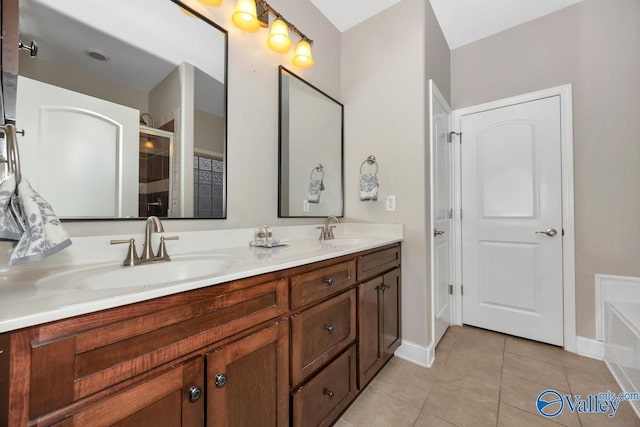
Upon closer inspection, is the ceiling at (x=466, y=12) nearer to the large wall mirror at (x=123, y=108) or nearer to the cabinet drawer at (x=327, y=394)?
the large wall mirror at (x=123, y=108)

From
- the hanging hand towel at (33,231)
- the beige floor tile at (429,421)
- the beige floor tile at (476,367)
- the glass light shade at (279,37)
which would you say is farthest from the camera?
the beige floor tile at (476,367)

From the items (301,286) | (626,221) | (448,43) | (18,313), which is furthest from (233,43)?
(626,221)

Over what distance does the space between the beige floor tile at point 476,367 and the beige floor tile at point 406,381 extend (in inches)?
4.5

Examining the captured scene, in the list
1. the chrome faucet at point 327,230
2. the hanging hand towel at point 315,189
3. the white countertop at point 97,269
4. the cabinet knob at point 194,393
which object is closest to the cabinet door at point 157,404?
the cabinet knob at point 194,393

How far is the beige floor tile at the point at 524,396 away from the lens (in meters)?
1.35

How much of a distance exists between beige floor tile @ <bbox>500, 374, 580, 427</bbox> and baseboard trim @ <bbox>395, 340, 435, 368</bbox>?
42cm

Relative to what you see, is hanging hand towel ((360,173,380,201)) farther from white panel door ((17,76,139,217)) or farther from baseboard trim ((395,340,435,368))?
white panel door ((17,76,139,217))

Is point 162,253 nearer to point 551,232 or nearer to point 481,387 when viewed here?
point 481,387

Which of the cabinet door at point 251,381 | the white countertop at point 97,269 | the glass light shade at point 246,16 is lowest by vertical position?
the cabinet door at point 251,381

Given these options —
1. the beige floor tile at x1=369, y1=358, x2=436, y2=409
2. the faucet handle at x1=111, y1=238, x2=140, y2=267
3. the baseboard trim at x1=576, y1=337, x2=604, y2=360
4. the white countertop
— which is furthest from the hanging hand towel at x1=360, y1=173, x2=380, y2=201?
the baseboard trim at x1=576, y1=337, x2=604, y2=360

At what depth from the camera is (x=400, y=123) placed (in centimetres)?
196

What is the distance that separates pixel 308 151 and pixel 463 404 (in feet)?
5.90

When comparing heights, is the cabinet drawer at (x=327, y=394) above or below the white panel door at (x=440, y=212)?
below

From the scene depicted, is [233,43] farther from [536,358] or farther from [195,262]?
[536,358]
